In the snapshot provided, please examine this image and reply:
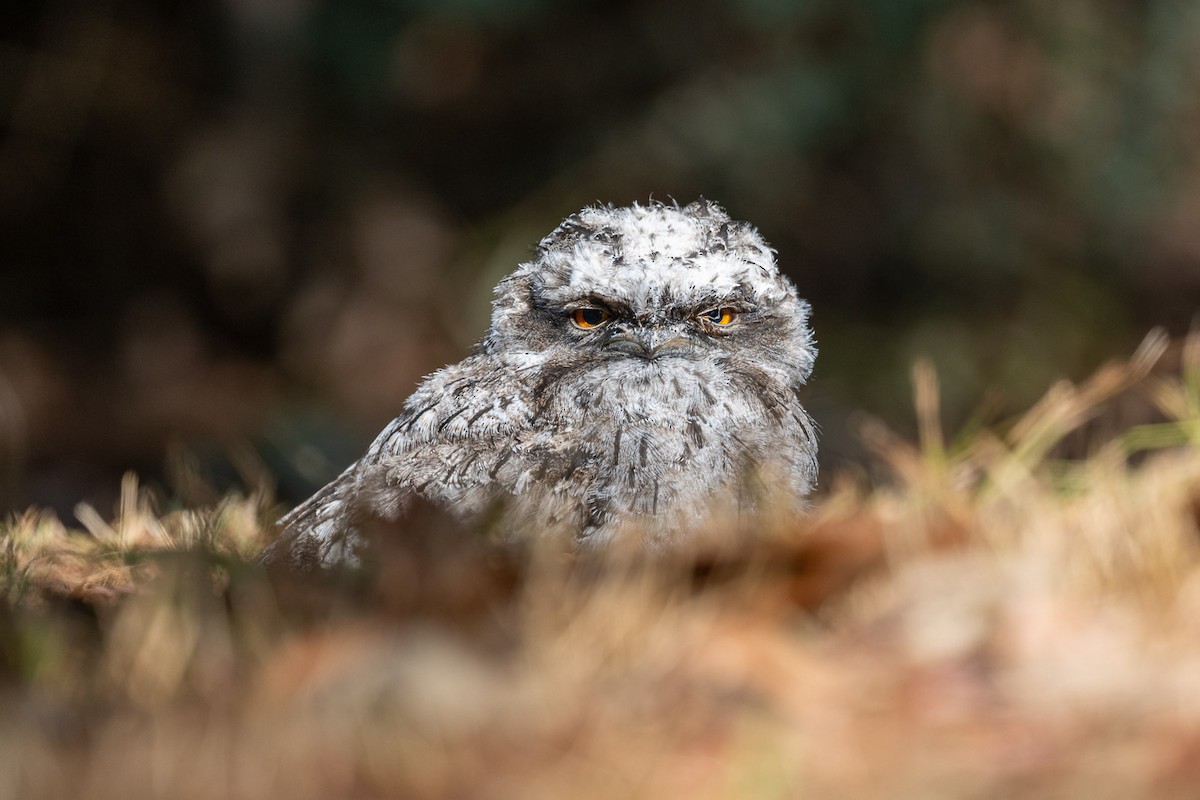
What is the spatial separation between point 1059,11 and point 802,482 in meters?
6.85

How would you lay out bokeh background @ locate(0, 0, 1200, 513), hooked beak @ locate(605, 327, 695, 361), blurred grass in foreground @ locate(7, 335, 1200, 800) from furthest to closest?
bokeh background @ locate(0, 0, 1200, 513)
hooked beak @ locate(605, 327, 695, 361)
blurred grass in foreground @ locate(7, 335, 1200, 800)

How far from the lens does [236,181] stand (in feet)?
35.0

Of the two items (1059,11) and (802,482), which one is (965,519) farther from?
(1059,11)

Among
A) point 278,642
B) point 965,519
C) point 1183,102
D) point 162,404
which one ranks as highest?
point 1183,102

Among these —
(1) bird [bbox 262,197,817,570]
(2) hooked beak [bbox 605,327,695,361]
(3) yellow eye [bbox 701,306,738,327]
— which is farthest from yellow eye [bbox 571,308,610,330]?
(3) yellow eye [bbox 701,306,738,327]

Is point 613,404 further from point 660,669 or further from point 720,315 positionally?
point 660,669

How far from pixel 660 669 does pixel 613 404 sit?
1798mm

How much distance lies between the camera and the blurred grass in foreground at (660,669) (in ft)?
5.05

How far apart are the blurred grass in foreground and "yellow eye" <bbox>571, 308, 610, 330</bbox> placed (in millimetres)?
1680

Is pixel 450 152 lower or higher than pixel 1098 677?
higher

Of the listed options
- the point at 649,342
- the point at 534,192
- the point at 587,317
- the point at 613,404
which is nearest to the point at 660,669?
the point at 613,404

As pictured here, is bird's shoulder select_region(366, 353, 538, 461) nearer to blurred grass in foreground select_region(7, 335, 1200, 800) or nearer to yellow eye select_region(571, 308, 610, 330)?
yellow eye select_region(571, 308, 610, 330)

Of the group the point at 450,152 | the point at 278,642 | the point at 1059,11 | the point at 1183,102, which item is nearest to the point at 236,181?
the point at 450,152

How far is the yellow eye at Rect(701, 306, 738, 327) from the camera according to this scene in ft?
12.7
